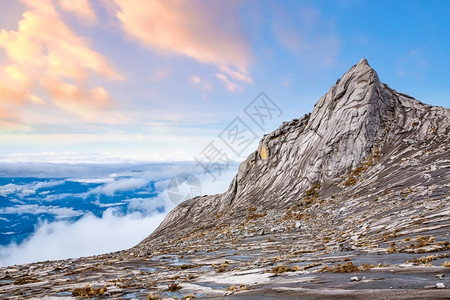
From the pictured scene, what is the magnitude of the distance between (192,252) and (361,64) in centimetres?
8033

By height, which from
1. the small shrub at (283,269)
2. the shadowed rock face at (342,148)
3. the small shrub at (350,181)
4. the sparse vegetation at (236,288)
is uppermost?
the shadowed rock face at (342,148)

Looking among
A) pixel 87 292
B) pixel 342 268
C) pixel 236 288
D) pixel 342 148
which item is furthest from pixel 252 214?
pixel 87 292

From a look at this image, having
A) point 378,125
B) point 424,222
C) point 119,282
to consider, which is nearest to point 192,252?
point 119,282

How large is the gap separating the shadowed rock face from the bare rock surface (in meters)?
0.39

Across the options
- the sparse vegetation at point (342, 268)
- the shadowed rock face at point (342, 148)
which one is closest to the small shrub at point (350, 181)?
the shadowed rock face at point (342, 148)

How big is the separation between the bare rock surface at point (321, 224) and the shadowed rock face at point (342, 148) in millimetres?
390

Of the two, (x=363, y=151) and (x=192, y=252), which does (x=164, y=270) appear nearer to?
(x=192, y=252)

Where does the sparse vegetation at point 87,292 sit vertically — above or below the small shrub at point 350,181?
below

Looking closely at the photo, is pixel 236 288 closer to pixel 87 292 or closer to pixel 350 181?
pixel 87 292

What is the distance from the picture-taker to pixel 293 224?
49.3 metres

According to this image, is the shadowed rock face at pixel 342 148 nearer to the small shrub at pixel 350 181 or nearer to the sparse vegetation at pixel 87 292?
the small shrub at pixel 350 181

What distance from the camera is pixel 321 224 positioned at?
4534cm

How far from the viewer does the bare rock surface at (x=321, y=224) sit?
1725 cm

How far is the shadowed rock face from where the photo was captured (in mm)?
59531
